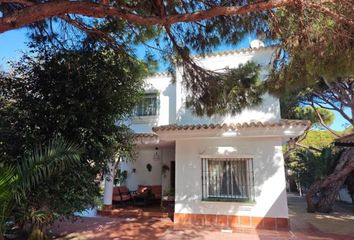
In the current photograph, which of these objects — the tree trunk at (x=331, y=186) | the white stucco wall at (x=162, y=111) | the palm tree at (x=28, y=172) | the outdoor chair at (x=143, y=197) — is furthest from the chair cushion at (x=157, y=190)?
the palm tree at (x=28, y=172)

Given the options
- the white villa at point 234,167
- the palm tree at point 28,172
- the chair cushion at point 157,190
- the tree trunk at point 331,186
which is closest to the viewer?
the palm tree at point 28,172

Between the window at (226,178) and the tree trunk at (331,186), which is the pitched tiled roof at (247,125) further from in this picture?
the tree trunk at (331,186)

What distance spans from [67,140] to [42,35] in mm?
2698

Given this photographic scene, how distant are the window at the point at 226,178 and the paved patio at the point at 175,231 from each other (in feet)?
4.99

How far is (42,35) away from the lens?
7242 millimetres

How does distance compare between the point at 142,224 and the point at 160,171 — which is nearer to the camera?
the point at 142,224

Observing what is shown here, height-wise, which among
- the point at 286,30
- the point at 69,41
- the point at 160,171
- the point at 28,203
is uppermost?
the point at 69,41

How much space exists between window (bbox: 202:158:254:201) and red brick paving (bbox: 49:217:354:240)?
1.50 metres

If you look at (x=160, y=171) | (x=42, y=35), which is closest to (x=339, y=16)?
(x=42, y=35)

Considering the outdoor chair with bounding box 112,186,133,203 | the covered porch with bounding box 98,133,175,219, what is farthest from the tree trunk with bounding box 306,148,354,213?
the outdoor chair with bounding box 112,186,133,203

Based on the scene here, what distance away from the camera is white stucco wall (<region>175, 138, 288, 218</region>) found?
11.1 meters

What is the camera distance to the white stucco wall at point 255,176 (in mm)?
11141


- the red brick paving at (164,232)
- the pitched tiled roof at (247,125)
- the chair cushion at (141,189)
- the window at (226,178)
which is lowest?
the red brick paving at (164,232)

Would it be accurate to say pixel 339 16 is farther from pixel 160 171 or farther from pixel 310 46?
pixel 160 171
